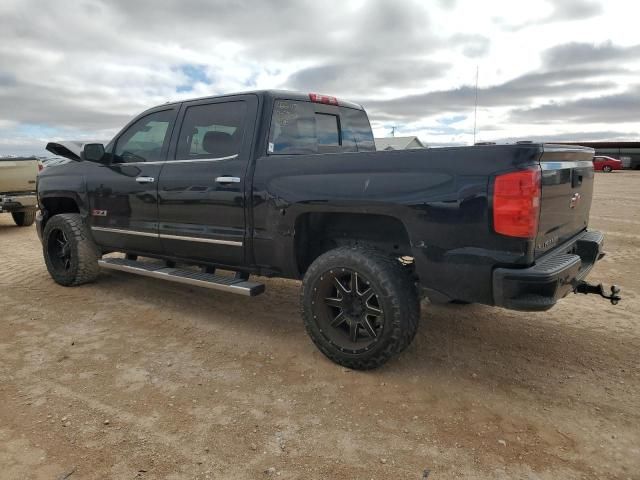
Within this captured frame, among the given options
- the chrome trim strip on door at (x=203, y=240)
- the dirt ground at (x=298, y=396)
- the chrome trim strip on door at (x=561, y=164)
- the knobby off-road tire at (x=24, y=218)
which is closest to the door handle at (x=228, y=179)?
the chrome trim strip on door at (x=203, y=240)

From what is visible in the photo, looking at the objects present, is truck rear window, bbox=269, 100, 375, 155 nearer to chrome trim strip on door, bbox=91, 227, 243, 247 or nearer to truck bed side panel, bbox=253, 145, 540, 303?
truck bed side panel, bbox=253, 145, 540, 303

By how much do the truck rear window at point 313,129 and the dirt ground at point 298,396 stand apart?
5.08ft

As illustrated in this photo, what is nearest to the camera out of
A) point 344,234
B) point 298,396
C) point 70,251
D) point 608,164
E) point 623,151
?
point 298,396

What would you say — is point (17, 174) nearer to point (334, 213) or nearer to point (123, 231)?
point (123, 231)

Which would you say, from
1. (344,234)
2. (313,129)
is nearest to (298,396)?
(344,234)

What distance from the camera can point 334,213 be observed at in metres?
3.63

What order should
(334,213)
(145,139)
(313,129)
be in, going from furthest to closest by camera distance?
(145,139), (313,129), (334,213)

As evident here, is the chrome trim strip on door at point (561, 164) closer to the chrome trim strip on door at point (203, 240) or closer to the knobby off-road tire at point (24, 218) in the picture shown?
the chrome trim strip on door at point (203, 240)

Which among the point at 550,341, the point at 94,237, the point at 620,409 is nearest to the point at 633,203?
the point at 550,341

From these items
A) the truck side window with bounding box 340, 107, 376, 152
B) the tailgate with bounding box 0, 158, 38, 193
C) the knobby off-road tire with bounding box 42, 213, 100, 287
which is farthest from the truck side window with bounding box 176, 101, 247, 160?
the tailgate with bounding box 0, 158, 38, 193

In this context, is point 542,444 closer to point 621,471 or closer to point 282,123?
point 621,471

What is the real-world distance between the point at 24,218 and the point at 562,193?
34.6 feet

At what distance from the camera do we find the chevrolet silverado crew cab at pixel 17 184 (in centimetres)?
937

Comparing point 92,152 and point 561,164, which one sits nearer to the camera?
point 561,164
